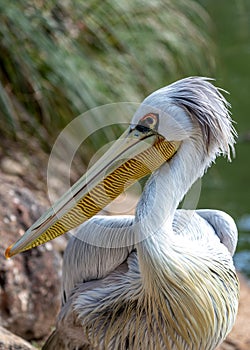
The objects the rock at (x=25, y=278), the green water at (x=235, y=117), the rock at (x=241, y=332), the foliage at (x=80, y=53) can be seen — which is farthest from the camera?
the green water at (x=235, y=117)

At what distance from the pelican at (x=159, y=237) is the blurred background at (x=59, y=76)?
4.05 ft

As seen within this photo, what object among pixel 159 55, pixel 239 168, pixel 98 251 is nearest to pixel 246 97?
pixel 239 168

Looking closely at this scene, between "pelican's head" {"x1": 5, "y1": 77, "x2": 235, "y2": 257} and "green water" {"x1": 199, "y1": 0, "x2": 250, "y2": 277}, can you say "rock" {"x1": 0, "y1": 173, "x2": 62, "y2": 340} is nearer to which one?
"pelican's head" {"x1": 5, "y1": 77, "x2": 235, "y2": 257}

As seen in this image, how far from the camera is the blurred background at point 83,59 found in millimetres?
5492

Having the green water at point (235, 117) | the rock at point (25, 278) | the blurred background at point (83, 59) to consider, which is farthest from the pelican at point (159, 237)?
the green water at point (235, 117)

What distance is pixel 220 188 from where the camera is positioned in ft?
25.4

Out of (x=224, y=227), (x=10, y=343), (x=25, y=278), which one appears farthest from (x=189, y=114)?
(x=25, y=278)

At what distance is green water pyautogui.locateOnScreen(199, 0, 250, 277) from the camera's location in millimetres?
7238

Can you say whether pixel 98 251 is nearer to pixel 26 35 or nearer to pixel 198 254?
pixel 198 254

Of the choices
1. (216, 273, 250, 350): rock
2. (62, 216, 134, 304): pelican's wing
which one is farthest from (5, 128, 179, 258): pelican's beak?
(216, 273, 250, 350): rock

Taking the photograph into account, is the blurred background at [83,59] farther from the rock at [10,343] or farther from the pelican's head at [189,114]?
the pelican's head at [189,114]

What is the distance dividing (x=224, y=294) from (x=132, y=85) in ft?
10.2

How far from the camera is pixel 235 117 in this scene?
9.10m

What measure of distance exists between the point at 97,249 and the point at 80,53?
2617mm
